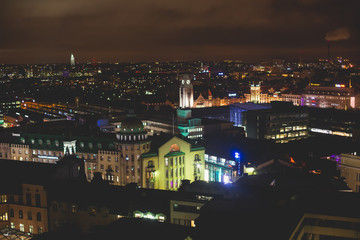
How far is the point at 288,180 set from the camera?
5744 centimetres

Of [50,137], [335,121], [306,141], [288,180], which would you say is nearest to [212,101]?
[335,121]

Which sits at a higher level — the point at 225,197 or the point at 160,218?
the point at 225,197

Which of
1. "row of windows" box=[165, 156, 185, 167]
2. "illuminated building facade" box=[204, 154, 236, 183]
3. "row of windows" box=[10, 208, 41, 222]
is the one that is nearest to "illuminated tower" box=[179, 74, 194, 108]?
"illuminated building facade" box=[204, 154, 236, 183]

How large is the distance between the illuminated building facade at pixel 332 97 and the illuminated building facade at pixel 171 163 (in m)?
109

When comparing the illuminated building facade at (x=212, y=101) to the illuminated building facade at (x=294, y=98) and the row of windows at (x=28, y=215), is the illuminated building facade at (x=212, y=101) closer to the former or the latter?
the illuminated building facade at (x=294, y=98)

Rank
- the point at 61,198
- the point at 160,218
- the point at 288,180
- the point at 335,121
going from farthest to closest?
the point at 335,121 → the point at 288,180 → the point at 61,198 → the point at 160,218

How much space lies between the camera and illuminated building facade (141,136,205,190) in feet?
229

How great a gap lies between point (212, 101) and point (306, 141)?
79547mm

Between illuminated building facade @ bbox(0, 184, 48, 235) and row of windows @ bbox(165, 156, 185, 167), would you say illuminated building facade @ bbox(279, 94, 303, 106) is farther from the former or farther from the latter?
illuminated building facade @ bbox(0, 184, 48, 235)

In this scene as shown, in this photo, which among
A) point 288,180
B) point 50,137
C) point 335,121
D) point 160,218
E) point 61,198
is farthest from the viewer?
point 335,121

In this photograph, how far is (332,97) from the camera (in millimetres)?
168125

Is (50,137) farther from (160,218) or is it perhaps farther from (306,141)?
(306,141)

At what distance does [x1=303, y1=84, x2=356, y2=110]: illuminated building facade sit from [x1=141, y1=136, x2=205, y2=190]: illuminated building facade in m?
109

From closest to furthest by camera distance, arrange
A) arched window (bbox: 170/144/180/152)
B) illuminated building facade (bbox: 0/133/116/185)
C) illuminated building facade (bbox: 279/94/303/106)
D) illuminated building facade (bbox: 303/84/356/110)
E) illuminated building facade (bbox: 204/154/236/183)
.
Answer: arched window (bbox: 170/144/180/152)
illuminated building facade (bbox: 204/154/236/183)
illuminated building facade (bbox: 0/133/116/185)
illuminated building facade (bbox: 303/84/356/110)
illuminated building facade (bbox: 279/94/303/106)
